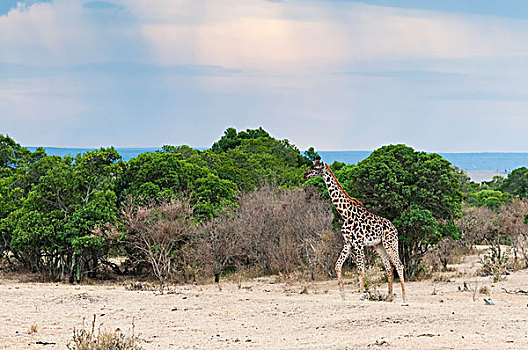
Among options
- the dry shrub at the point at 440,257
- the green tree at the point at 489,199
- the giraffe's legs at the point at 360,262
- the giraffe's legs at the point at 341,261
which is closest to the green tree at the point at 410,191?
the giraffe's legs at the point at 360,262

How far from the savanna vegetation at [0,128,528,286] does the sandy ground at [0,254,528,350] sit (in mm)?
2540

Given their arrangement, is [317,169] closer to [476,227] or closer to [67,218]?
[67,218]

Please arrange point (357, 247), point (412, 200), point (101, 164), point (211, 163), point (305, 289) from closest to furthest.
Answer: point (357, 247) → point (305, 289) → point (412, 200) → point (101, 164) → point (211, 163)

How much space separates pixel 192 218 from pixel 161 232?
1660mm

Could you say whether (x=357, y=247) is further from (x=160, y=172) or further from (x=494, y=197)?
(x=494, y=197)

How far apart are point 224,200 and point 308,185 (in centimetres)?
518

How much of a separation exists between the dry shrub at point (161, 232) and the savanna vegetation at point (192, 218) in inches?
1.8

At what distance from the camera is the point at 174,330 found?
1155cm

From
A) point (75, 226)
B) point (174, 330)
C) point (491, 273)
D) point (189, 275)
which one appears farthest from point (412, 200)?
point (75, 226)

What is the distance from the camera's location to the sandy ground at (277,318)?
9.95m

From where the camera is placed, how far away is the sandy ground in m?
9.95

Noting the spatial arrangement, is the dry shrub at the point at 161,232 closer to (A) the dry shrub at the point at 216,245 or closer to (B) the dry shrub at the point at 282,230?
(A) the dry shrub at the point at 216,245

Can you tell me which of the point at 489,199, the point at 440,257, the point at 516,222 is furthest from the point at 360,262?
the point at 489,199

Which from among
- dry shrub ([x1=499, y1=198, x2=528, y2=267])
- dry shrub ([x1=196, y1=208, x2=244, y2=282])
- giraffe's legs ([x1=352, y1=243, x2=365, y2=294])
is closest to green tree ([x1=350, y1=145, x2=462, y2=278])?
giraffe's legs ([x1=352, y1=243, x2=365, y2=294])
